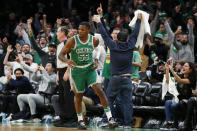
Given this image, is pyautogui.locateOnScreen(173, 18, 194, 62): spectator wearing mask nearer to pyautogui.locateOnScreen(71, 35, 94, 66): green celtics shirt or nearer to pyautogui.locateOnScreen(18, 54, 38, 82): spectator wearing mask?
pyautogui.locateOnScreen(18, 54, 38, 82): spectator wearing mask

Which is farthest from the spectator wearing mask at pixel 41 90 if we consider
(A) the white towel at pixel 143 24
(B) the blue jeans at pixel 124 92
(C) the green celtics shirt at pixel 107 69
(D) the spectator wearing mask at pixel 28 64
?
(A) the white towel at pixel 143 24

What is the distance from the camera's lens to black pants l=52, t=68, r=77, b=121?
1353 centimetres

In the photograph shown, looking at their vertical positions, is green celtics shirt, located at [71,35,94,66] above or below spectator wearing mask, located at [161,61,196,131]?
above

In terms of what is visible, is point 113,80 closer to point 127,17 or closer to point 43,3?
point 127,17

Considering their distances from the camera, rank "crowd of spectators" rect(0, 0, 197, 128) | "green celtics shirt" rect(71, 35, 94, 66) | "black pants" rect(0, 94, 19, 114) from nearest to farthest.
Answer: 1. "green celtics shirt" rect(71, 35, 94, 66)
2. "crowd of spectators" rect(0, 0, 197, 128)
3. "black pants" rect(0, 94, 19, 114)

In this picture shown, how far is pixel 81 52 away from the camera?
39.0 feet

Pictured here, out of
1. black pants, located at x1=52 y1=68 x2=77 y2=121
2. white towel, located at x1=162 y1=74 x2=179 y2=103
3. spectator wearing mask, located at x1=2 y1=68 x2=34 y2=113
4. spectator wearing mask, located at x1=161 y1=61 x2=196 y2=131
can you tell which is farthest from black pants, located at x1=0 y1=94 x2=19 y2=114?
spectator wearing mask, located at x1=161 y1=61 x2=196 y2=131

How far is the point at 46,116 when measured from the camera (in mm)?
15547

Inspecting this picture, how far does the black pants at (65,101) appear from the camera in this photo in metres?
13.5

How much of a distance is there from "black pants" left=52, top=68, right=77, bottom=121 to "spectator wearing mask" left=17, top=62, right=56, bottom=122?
142cm

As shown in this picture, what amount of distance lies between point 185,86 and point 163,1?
6205 mm

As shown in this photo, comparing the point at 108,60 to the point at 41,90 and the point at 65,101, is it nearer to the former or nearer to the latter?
the point at 65,101

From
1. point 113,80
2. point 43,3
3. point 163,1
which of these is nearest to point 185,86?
point 113,80

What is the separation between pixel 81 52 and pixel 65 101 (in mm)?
2200
